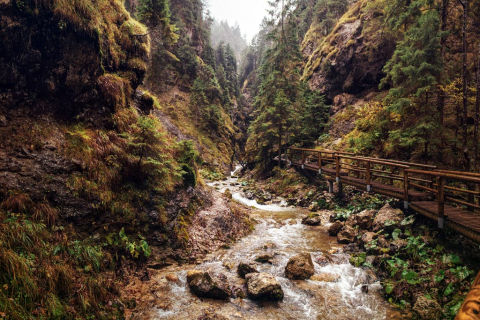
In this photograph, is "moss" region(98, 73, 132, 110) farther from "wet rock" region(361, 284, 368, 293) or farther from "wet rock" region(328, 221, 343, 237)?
"wet rock" region(328, 221, 343, 237)

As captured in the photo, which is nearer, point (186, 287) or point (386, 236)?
point (186, 287)

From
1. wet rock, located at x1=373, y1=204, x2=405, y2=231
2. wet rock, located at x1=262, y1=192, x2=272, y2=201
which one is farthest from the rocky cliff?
wet rock, located at x1=373, y1=204, x2=405, y2=231

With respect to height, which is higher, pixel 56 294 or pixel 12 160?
pixel 12 160

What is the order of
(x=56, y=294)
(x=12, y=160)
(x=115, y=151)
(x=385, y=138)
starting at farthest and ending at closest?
(x=385, y=138)
(x=115, y=151)
(x=12, y=160)
(x=56, y=294)

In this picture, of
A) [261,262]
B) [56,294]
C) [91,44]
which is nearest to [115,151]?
[91,44]

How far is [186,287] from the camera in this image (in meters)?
6.63

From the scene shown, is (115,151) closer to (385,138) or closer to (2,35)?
(2,35)

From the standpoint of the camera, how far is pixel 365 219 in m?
10.4

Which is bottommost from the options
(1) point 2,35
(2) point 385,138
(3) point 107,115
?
(2) point 385,138

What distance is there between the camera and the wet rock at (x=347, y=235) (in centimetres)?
998

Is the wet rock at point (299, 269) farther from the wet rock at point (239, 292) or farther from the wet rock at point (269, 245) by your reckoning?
the wet rock at point (269, 245)

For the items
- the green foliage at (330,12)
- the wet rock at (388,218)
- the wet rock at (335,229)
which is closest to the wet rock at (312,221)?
the wet rock at (335,229)

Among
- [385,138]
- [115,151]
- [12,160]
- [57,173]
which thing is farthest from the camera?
[385,138]

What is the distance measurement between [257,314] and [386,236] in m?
5.80
